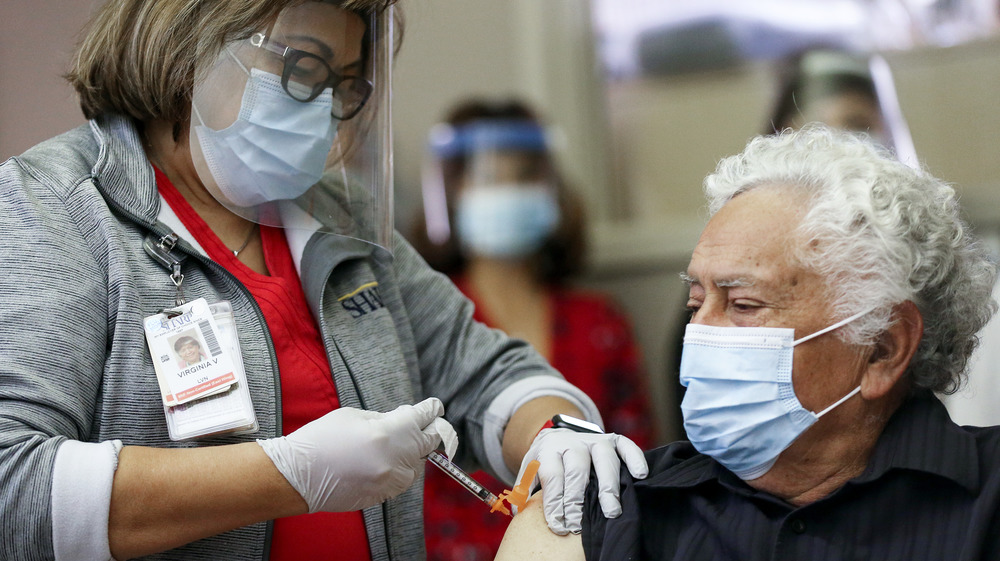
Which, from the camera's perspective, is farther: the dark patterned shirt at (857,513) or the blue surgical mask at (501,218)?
the blue surgical mask at (501,218)

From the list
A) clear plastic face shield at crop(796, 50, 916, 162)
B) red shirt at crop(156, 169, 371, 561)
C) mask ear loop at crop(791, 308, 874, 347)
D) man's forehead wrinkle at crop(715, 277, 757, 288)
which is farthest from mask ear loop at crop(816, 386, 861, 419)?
clear plastic face shield at crop(796, 50, 916, 162)

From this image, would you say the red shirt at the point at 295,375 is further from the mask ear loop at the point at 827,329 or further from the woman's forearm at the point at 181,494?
the mask ear loop at the point at 827,329

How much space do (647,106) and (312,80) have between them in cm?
248

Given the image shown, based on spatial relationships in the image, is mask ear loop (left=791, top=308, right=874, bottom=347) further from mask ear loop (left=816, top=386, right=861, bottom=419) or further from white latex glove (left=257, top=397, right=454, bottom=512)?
white latex glove (left=257, top=397, right=454, bottom=512)

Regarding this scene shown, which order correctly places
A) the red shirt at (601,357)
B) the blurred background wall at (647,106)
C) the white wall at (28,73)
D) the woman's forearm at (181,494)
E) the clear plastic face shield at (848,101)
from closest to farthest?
the woman's forearm at (181,494) → the white wall at (28,73) → the clear plastic face shield at (848,101) → the red shirt at (601,357) → the blurred background wall at (647,106)

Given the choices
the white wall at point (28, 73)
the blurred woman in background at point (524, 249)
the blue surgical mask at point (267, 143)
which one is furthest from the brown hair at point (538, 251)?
the blue surgical mask at point (267, 143)

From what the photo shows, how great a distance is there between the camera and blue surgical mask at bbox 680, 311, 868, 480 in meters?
1.37

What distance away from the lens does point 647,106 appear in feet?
12.5

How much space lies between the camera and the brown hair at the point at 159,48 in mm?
1432

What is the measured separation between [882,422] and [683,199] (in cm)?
239

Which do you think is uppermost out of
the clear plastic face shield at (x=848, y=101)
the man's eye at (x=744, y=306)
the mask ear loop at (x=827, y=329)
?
the clear plastic face shield at (x=848, y=101)

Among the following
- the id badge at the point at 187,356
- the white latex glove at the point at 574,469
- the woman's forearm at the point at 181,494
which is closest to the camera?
the woman's forearm at the point at 181,494

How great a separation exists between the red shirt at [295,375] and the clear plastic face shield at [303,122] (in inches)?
3.0

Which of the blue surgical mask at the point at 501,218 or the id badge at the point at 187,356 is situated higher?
the id badge at the point at 187,356
